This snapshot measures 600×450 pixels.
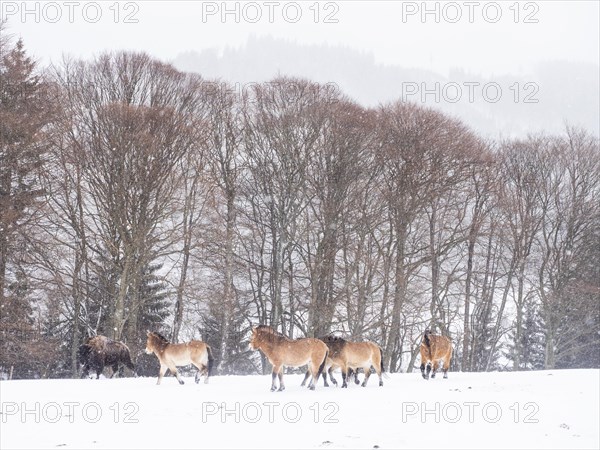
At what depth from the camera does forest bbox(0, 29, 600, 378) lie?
89.5ft

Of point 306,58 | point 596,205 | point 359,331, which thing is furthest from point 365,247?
point 306,58

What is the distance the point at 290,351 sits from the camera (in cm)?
1312

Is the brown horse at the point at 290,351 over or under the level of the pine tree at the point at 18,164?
under

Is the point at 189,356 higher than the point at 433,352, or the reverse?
the point at 433,352

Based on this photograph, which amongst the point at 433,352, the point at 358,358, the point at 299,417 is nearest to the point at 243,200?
the point at 433,352

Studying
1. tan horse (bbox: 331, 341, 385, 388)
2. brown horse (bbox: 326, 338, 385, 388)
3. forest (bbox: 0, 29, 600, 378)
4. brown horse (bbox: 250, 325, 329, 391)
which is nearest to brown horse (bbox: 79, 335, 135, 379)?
forest (bbox: 0, 29, 600, 378)

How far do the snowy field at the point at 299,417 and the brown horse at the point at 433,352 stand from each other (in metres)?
3.53

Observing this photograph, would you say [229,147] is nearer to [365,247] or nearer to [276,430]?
[365,247]

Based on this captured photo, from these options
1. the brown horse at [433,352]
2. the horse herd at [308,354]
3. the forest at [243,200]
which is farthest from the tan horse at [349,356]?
the forest at [243,200]

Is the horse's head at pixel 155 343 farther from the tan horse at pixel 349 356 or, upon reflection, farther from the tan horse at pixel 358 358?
the tan horse at pixel 358 358

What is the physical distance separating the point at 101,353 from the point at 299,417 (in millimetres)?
12917

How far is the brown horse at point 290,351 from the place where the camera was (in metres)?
13.1

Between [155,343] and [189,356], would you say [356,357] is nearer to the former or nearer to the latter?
[189,356]

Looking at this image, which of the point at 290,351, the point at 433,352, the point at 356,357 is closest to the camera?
the point at 290,351
